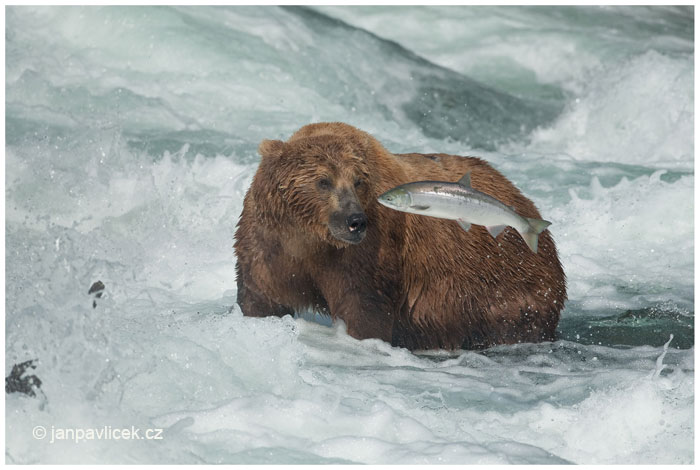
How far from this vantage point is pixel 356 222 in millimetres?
6590

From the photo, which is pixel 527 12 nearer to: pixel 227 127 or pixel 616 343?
pixel 227 127

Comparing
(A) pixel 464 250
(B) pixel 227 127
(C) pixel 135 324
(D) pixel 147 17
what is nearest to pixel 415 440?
(A) pixel 464 250

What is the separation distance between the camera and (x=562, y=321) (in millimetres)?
8586

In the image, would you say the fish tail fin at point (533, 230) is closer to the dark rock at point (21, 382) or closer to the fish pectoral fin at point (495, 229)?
the fish pectoral fin at point (495, 229)

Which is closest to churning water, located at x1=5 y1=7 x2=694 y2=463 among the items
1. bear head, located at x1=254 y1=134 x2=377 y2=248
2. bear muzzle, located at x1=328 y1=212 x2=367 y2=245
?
bear head, located at x1=254 y1=134 x2=377 y2=248

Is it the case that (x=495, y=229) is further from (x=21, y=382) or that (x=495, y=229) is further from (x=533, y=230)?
(x=21, y=382)

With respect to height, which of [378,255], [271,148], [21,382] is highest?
[271,148]

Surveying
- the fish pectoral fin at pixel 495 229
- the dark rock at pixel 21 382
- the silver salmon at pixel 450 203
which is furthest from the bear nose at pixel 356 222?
the dark rock at pixel 21 382

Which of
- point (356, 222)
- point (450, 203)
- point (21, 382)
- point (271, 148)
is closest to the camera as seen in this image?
point (21, 382)

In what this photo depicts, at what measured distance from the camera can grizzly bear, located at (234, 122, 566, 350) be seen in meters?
6.93

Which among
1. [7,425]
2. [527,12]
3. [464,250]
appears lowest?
[7,425]

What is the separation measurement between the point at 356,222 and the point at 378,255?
0.63 metres

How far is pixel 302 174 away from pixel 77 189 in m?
4.75

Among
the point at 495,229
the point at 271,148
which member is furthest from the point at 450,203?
the point at 271,148
